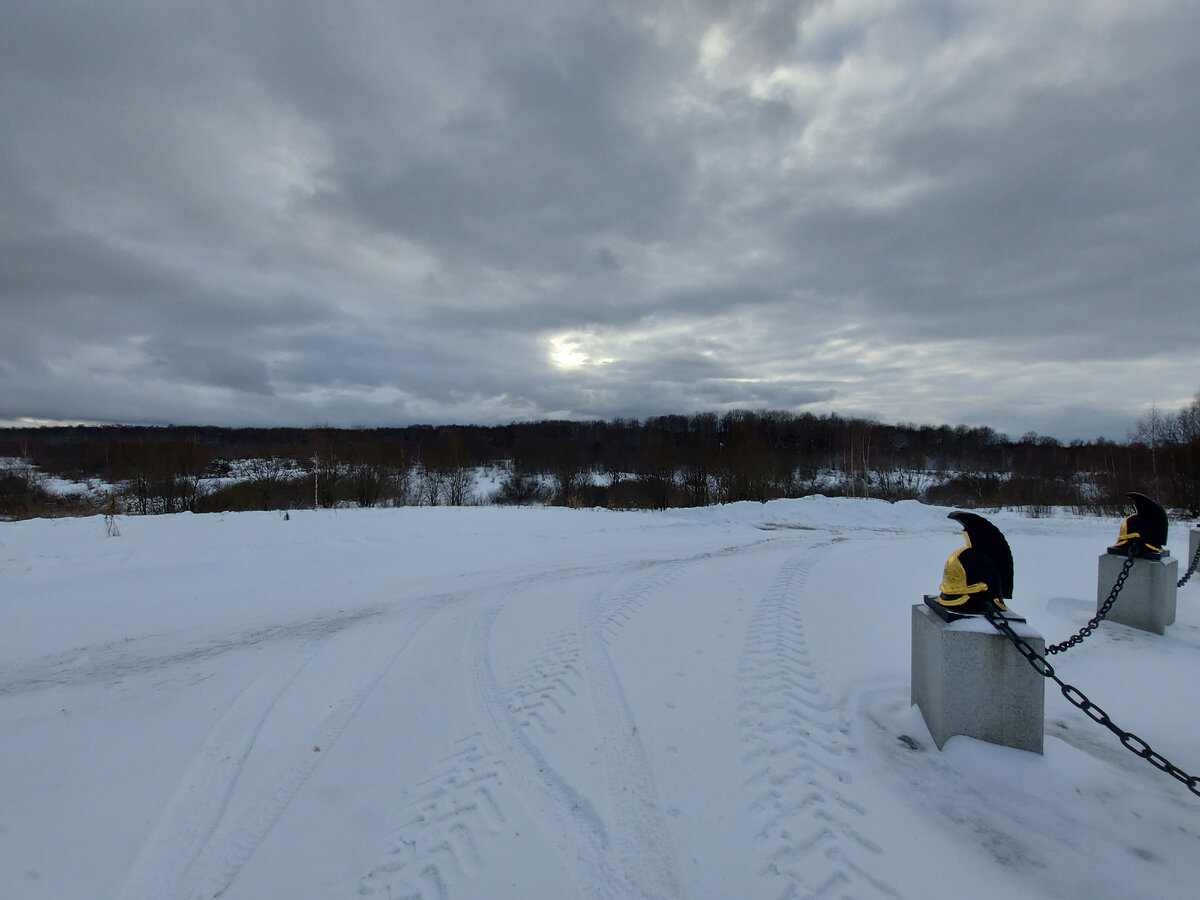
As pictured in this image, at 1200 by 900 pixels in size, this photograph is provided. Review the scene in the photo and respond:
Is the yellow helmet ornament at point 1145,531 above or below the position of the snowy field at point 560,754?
above

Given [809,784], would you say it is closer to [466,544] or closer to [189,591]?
[189,591]

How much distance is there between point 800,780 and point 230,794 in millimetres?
3576

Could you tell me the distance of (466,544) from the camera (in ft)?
40.3

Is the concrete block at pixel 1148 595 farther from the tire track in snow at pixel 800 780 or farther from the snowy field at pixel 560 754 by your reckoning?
the tire track in snow at pixel 800 780

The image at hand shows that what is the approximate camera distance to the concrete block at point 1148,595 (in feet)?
18.4

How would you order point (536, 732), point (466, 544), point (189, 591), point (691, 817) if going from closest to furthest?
point (691, 817), point (536, 732), point (189, 591), point (466, 544)

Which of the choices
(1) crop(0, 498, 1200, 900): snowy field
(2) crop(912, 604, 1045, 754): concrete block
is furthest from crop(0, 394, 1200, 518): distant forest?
(2) crop(912, 604, 1045, 754): concrete block

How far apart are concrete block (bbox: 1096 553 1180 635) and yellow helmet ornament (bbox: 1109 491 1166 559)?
98mm

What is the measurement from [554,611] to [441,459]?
2918 cm

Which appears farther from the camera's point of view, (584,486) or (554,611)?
(584,486)

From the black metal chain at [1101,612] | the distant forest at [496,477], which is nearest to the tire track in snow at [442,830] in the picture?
the black metal chain at [1101,612]

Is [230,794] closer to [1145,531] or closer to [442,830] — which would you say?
[442,830]

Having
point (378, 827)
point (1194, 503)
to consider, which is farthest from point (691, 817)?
point (1194, 503)

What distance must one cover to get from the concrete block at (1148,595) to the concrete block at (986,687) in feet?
11.8
